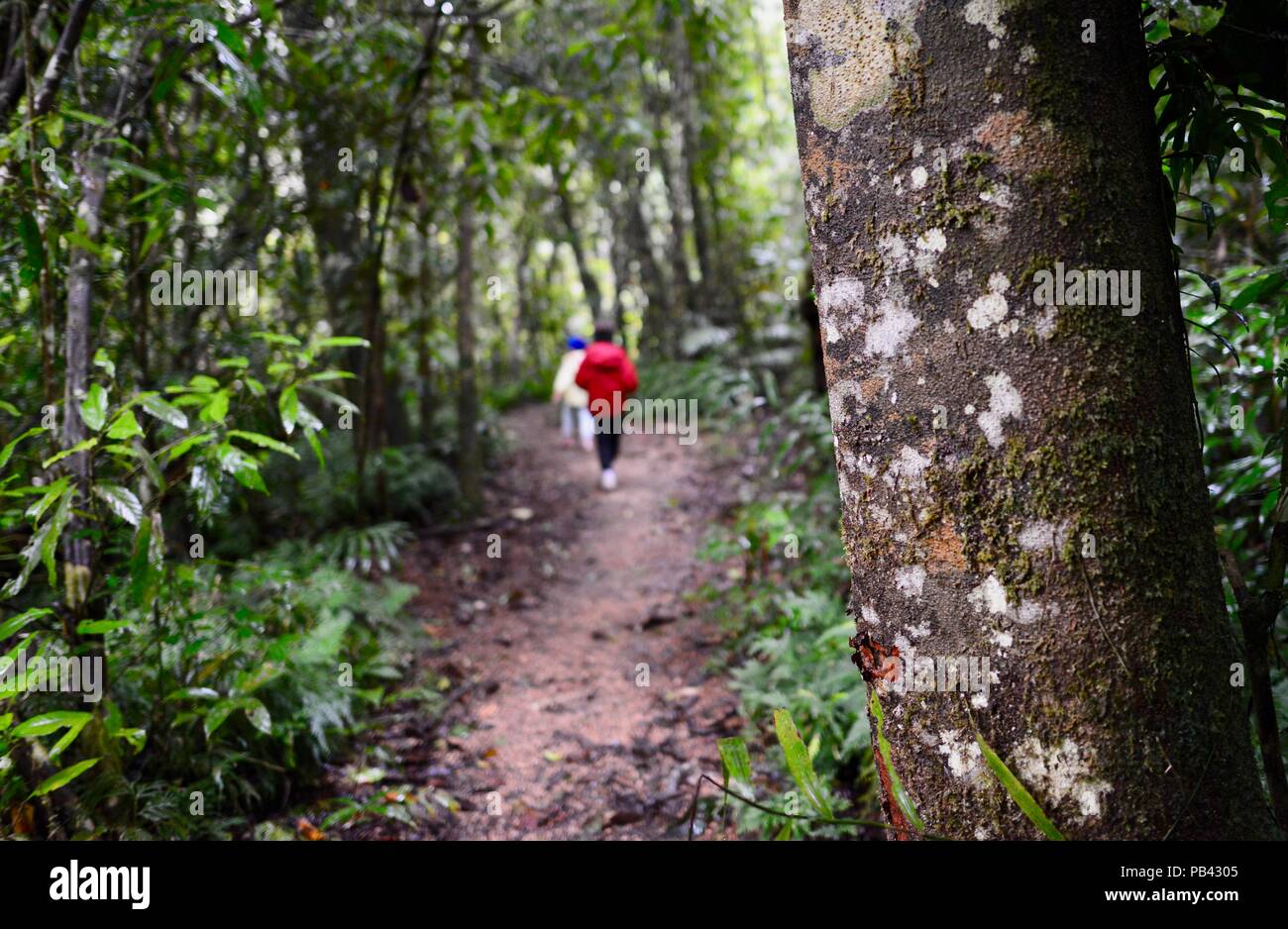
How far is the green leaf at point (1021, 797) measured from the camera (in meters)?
1.20

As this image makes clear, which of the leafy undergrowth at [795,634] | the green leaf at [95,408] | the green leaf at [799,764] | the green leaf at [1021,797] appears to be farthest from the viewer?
the leafy undergrowth at [795,634]

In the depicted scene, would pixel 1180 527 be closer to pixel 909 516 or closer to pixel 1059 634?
pixel 1059 634

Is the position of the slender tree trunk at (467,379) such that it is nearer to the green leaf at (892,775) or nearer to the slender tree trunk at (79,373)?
the slender tree trunk at (79,373)

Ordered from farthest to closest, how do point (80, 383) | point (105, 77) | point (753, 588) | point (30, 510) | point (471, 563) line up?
point (471, 563) < point (753, 588) < point (105, 77) < point (80, 383) < point (30, 510)

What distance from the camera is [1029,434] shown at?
125 centimetres

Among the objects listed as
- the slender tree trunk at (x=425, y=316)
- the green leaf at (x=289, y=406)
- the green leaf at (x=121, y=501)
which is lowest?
the green leaf at (x=121, y=501)

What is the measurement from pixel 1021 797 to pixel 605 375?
23.0 feet

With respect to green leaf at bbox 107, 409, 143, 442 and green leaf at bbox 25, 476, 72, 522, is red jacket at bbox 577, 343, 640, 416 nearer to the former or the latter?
green leaf at bbox 107, 409, 143, 442

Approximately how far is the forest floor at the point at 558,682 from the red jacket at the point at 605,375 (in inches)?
50.5

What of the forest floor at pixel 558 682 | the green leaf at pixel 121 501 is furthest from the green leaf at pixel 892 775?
the green leaf at pixel 121 501

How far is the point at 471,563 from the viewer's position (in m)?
6.87

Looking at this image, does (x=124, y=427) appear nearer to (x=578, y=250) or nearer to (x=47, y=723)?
(x=47, y=723)
